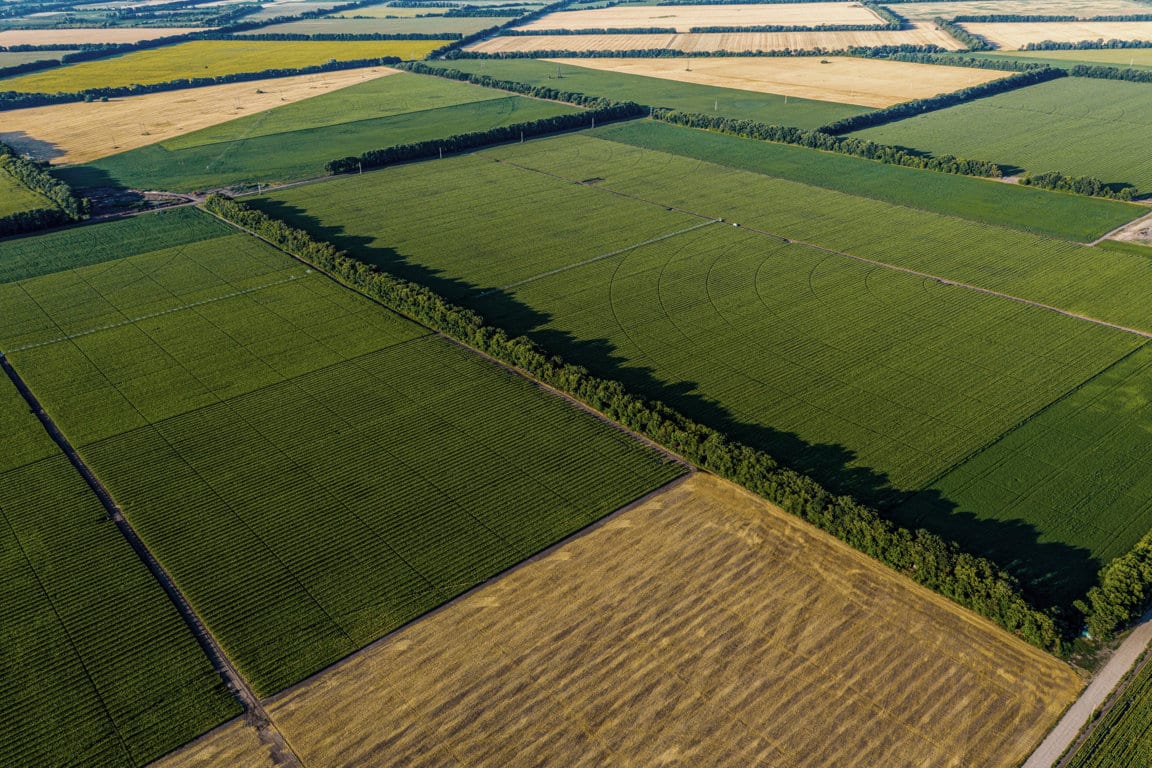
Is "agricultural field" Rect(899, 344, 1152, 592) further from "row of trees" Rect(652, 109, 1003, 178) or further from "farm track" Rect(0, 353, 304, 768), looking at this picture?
"row of trees" Rect(652, 109, 1003, 178)

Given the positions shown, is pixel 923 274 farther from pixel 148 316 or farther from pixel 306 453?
pixel 148 316

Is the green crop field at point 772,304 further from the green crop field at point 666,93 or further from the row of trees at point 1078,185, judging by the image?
the green crop field at point 666,93

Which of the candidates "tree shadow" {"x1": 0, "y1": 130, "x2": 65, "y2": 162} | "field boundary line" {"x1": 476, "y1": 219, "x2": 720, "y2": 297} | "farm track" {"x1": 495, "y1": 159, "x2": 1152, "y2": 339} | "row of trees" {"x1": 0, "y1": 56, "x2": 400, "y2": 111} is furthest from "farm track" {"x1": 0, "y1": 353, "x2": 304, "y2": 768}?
"row of trees" {"x1": 0, "y1": 56, "x2": 400, "y2": 111}

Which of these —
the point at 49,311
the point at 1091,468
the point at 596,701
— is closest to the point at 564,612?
the point at 596,701

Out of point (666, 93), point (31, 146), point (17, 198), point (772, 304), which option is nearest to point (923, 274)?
point (772, 304)

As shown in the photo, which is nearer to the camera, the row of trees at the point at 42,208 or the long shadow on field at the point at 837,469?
the long shadow on field at the point at 837,469

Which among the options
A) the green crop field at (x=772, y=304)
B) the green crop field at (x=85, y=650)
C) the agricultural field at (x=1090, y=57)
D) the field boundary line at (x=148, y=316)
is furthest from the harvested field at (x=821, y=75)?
the green crop field at (x=85, y=650)
